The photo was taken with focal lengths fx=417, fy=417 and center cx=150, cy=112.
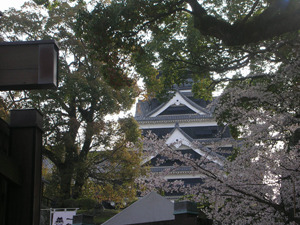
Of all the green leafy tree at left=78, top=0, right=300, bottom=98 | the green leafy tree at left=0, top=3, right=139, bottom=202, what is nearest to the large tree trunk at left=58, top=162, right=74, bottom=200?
the green leafy tree at left=0, top=3, right=139, bottom=202

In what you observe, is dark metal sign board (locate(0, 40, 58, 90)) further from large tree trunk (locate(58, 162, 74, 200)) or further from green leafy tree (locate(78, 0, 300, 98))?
large tree trunk (locate(58, 162, 74, 200))

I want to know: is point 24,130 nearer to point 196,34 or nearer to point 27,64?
point 27,64

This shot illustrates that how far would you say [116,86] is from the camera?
858 cm

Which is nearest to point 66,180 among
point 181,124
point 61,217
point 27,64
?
point 61,217

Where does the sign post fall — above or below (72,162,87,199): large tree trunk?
below

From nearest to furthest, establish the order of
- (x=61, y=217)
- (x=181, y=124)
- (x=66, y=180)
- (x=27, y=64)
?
(x=27, y=64), (x=61, y=217), (x=66, y=180), (x=181, y=124)

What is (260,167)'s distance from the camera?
750cm

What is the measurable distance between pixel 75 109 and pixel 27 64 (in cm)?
1585

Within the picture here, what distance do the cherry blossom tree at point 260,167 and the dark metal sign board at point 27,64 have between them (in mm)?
4728

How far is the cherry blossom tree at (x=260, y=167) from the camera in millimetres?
7184

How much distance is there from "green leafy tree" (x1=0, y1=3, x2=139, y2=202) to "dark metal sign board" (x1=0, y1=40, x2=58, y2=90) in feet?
45.8

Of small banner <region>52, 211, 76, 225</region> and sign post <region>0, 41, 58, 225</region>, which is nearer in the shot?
sign post <region>0, 41, 58, 225</region>

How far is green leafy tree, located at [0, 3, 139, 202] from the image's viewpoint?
679 inches

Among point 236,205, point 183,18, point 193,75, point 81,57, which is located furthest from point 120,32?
point 81,57
